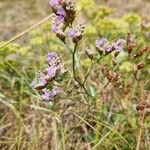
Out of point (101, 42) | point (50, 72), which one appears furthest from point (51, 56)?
point (101, 42)

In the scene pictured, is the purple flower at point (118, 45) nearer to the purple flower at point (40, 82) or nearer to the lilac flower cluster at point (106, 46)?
the lilac flower cluster at point (106, 46)

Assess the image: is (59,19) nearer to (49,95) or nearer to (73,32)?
(73,32)

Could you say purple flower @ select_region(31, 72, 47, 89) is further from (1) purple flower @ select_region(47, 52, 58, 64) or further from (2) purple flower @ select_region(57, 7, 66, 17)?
(2) purple flower @ select_region(57, 7, 66, 17)

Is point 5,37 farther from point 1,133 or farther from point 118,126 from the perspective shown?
point 118,126

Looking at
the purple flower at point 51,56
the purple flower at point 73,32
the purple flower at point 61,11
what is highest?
the purple flower at point 61,11

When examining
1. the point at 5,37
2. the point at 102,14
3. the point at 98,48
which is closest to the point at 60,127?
the point at 98,48

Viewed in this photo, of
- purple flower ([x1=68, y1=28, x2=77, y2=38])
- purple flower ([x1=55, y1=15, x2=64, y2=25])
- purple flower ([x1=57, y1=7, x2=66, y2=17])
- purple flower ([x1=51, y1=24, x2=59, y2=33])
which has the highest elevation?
purple flower ([x1=57, y1=7, x2=66, y2=17])

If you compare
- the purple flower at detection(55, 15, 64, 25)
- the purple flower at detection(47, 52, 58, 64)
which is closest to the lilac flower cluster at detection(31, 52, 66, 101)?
the purple flower at detection(47, 52, 58, 64)

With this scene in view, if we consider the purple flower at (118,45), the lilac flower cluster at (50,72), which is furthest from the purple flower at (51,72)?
the purple flower at (118,45)

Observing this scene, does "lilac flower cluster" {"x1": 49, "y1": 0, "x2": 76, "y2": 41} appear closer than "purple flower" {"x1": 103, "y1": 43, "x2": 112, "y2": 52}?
Yes
